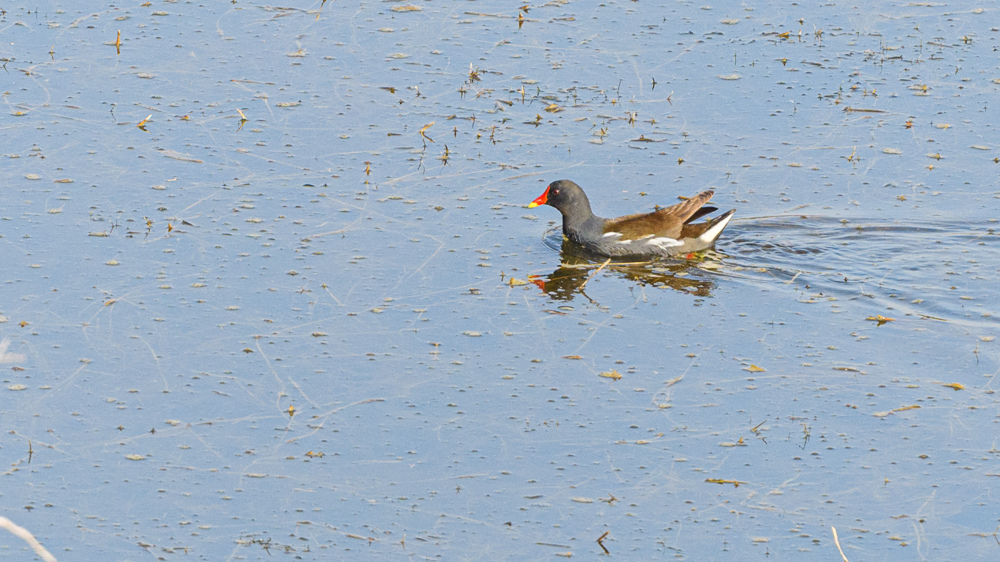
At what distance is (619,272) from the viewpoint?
12.4m

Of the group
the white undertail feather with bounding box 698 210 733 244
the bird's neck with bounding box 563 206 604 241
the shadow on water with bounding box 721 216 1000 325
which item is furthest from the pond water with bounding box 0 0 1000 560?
the bird's neck with bounding box 563 206 604 241

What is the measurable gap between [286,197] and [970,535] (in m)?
7.25

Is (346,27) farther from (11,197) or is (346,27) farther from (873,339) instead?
(873,339)

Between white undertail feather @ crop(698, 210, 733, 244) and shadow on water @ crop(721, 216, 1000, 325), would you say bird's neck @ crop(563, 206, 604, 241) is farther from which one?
shadow on water @ crop(721, 216, 1000, 325)

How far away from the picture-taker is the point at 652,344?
10.3 meters

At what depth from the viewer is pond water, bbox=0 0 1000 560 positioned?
26.0 ft

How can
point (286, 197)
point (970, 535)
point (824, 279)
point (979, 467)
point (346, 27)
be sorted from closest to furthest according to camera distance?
1. point (970, 535)
2. point (979, 467)
3. point (824, 279)
4. point (286, 197)
5. point (346, 27)

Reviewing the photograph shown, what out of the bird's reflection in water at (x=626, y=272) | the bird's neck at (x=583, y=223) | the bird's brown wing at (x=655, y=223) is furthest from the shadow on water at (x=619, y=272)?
the bird's brown wing at (x=655, y=223)

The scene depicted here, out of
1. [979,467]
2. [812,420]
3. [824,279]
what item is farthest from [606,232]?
[979,467]

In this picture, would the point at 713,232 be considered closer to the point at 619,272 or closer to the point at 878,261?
the point at 619,272

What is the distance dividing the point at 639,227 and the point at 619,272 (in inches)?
18.2

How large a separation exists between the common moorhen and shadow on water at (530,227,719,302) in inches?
3.8

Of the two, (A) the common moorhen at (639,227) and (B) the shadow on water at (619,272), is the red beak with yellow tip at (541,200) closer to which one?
(A) the common moorhen at (639,227)

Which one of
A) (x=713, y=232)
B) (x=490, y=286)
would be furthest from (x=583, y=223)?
(x=490, y=286)
